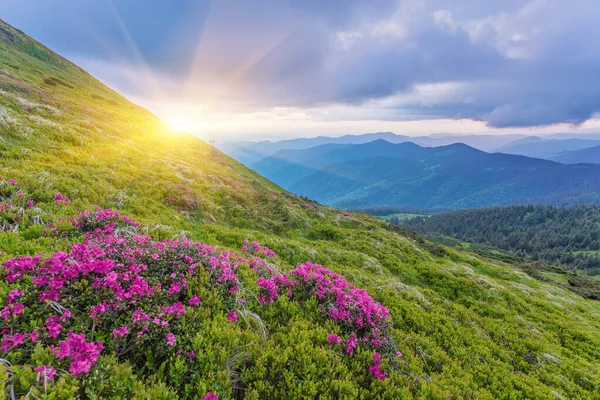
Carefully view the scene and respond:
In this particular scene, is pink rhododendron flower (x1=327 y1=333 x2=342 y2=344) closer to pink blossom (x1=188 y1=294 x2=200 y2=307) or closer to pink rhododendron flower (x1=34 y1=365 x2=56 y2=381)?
pink blossom (x1=188 y1=294 x2=200 y2=307)

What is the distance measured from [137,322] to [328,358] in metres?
4.49

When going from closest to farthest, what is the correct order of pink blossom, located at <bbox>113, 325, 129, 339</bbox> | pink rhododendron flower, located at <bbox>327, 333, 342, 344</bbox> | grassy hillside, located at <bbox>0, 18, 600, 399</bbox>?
1. grassy hillside, located at <bbox>0, 18, 600, 399</bbox>
2. pink blossom, located at <bbox>113, 325, 129, 339</bbox>
3. pink rhododendron flower, located at <bbox>327, 333, 342, 344</bbox>

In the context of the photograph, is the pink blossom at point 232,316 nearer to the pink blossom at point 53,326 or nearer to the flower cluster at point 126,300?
the flower cluster at point 126,300

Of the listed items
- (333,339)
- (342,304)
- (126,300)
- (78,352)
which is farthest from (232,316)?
(342,304)

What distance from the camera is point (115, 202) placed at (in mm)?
15375

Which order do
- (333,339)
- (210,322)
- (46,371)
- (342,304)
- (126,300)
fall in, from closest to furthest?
(46,371) → (126,300) → (210,322) → (333,339) → (342,304)

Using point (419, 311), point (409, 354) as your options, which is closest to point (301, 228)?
point (419, 311)

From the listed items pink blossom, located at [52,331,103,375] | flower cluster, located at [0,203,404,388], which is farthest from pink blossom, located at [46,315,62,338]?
pink blossom, located at [52,331,103,375]

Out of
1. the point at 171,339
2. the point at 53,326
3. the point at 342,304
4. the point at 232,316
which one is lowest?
the point at 342,304

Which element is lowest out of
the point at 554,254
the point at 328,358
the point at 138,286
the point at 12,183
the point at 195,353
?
the point at 554,254

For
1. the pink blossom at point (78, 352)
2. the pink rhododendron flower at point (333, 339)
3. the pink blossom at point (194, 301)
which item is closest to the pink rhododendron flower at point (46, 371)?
the pink blossom at point (78, 352)

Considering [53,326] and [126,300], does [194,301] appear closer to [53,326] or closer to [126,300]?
[126,300]

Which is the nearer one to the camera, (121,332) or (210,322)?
(121,332)

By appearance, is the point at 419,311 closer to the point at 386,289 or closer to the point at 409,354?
the point at 386,289
